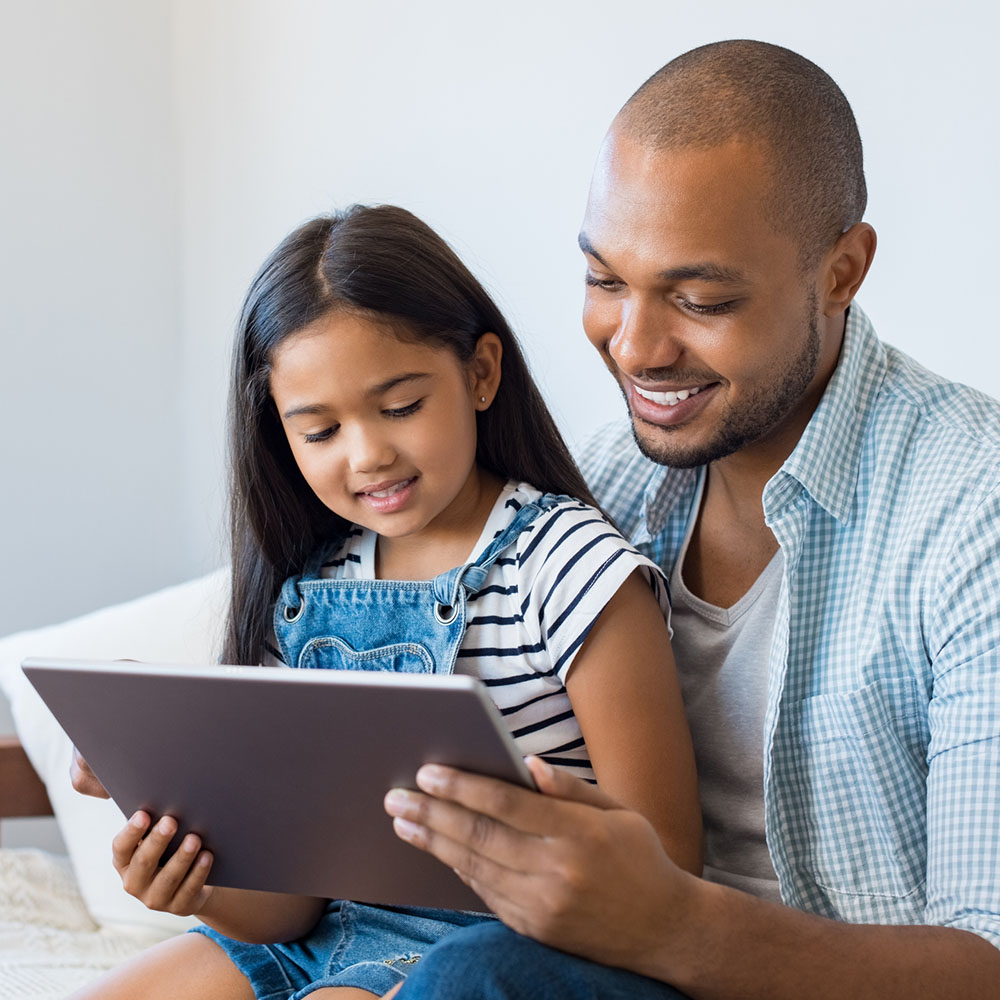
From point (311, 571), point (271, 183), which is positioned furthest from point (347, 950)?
point (271, 183)

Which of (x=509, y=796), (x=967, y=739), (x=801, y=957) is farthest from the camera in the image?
(x=967, y=739)

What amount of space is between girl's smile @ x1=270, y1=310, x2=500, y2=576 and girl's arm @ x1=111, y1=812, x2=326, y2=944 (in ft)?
1.25

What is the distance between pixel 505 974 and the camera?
86 centimetres

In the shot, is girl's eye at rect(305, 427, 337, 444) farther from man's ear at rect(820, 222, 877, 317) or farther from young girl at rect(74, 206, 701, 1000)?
man's ear at rect(820, 222, 877, 317)

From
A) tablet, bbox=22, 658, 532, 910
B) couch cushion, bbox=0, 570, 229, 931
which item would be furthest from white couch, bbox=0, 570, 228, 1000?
tablet, bbox=22, 658, 532, 910

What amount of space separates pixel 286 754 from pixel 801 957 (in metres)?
0.41

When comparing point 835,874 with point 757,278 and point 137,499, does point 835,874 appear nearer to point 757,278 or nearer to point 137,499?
point 757,278

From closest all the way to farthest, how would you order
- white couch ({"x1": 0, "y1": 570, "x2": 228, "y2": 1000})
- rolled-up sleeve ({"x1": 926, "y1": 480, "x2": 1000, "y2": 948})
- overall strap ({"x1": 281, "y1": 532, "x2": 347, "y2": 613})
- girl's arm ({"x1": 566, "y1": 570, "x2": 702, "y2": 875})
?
rolled-up sleeve ({"x1": 926, "y1": 480, "x2": 1000, "y2": 948}) < girl's arm ({"x1": 566, "y1": 570, "x2": 702, "y2": 875}) < overall strap ({"x1": 281, "y1": 532, "x2": 347, "y2": 613}) < white couch ({"x1": 0, "y1": 570, "x2": 228, "y2": 1000})

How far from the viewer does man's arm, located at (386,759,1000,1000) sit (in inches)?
33.4

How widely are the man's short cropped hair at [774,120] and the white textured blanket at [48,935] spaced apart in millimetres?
1161

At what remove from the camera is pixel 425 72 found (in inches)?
89.7

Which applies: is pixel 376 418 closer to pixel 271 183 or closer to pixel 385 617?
pixel 385 617

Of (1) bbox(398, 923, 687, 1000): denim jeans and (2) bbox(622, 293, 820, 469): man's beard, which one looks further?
(2) bbox(622, 293, 820, 469): man's beard

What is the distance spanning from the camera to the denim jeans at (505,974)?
0.86 meters
